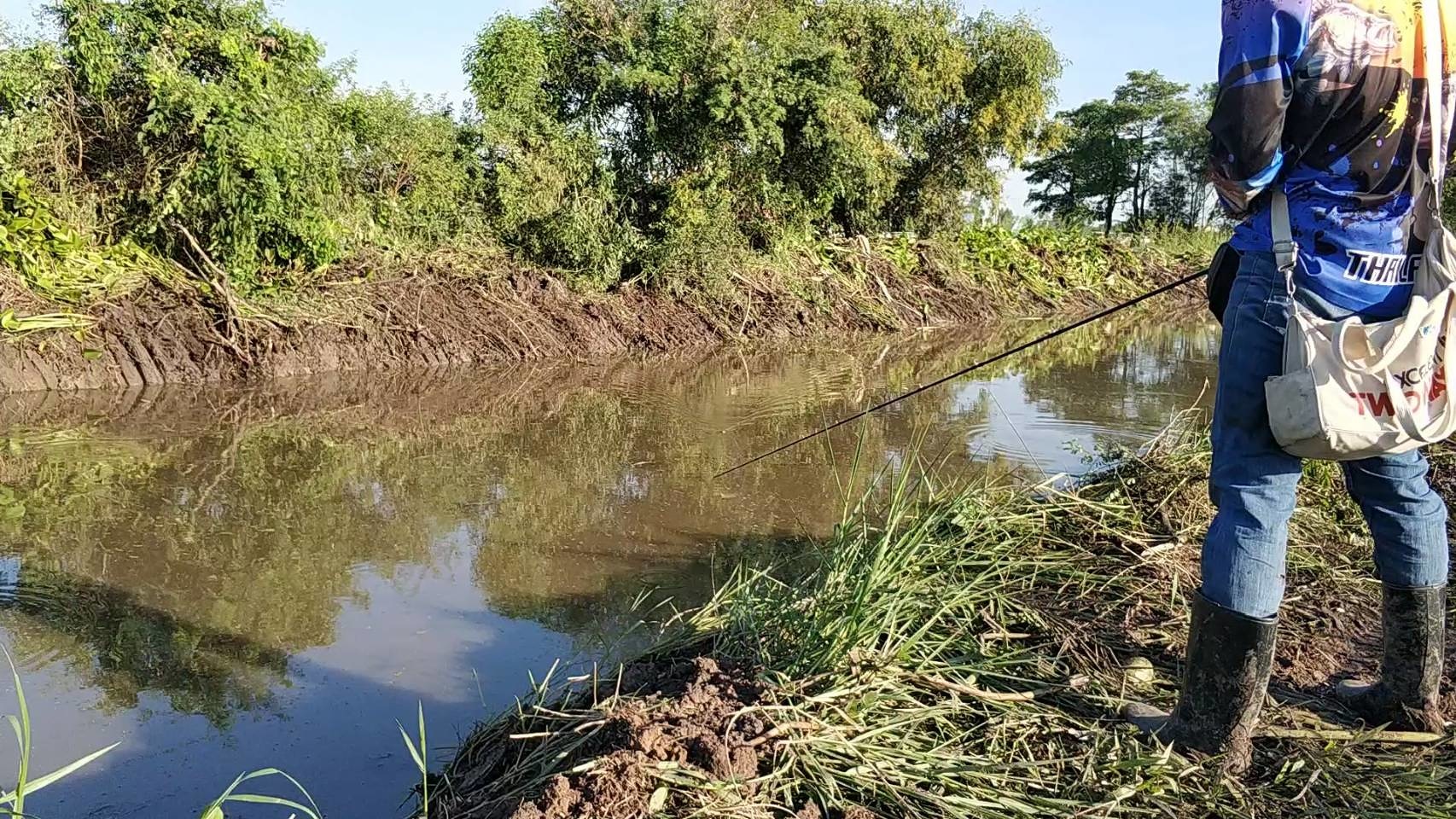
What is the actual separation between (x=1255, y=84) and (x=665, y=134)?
10336 millimetres

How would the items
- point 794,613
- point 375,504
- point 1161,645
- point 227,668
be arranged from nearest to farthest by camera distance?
point 794,613, point 1161,645, point 227,668, point 375,504

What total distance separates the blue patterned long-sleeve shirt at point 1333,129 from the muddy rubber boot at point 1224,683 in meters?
0.66

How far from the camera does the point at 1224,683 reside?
6.49ft

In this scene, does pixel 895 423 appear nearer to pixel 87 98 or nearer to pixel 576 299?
pixel 576 299

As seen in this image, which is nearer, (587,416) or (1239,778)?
(1239,778)

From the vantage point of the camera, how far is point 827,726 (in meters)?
1.92

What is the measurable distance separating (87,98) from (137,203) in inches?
33.9

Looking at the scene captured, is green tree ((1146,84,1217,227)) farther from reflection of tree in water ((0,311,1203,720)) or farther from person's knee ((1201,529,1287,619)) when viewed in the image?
person's knee ((1201,529,1287,619))

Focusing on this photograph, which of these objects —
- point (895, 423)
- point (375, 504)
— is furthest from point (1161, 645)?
point (895, 423)

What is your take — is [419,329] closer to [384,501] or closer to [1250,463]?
[384,501]

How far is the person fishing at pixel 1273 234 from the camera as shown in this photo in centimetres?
186

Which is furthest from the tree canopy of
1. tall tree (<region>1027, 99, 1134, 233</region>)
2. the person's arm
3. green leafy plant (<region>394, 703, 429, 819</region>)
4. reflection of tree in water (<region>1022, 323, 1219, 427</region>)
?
tall tree (<region>1027, 99, 1134, 233</region>)

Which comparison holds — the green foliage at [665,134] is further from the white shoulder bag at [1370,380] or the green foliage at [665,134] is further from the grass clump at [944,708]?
the white shoulder bag at [1370,380]

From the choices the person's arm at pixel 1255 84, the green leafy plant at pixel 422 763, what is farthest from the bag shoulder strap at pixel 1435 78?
the green leafy plant at pixel 422 763
